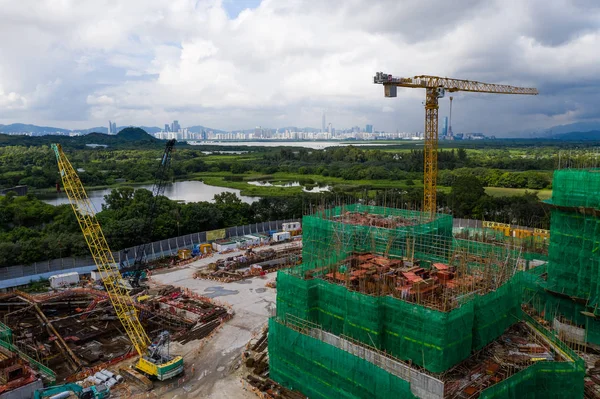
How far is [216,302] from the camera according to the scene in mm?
28625

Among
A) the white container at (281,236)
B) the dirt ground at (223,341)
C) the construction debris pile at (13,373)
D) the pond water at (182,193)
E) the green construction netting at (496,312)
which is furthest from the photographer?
the pond water at (182,193)

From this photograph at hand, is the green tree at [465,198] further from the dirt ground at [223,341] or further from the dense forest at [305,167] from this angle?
the dirt ground at [223,341]

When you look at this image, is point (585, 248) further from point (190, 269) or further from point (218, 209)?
point (218, 209)

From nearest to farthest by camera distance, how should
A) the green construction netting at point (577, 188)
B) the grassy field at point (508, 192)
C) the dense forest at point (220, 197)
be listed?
the green construction netting at point (577, 188) → the dense forest at point (220, 197) → the grassy field at point (508, 192)

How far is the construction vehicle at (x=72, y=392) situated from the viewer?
17.5 meters

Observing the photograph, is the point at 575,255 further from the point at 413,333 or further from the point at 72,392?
the point at 72,392

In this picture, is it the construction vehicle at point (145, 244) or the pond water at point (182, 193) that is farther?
the pond water at point (182, 193)

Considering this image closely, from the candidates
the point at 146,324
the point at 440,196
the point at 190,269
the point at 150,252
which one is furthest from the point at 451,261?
the point at 440,196

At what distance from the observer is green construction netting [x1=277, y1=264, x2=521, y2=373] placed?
14.7m

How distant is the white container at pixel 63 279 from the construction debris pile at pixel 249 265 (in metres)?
8.83

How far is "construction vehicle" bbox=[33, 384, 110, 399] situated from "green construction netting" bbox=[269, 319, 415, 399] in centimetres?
701

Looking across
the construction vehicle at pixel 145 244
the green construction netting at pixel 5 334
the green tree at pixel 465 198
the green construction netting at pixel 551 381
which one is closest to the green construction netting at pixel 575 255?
the green construction netting at pixel 551 381

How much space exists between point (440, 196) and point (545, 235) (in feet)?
56.3

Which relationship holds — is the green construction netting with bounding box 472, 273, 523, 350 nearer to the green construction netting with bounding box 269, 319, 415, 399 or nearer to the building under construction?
the building under construction
